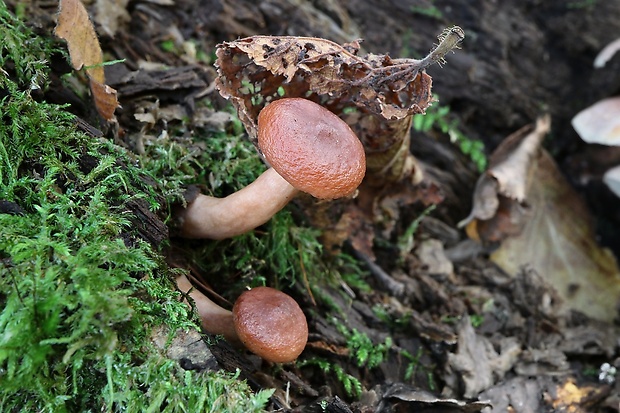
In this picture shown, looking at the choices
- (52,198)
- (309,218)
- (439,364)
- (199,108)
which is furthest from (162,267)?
(439,364)

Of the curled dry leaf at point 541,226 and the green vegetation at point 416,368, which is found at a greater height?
the curled dry leaf at point 541,226

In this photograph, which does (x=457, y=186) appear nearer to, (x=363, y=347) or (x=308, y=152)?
(x=363, y=347)

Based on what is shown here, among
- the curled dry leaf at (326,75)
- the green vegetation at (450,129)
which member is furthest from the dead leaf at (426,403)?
the green vegetation at (450,129)

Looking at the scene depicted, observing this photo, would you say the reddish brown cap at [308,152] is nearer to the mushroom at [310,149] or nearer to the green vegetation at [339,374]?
the mushroom at [310,149]

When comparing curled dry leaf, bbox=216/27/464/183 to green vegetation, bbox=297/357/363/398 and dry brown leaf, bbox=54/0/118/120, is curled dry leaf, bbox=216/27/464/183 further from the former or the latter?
green vegetation, bbox=297/357/363/398

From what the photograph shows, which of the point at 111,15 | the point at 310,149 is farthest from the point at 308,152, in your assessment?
the point at 111,15

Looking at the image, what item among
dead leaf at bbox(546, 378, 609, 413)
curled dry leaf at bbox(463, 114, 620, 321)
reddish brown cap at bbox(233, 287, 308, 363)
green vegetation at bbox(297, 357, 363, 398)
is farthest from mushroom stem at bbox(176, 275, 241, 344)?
curled dry leaf at bbox(463, 114, 620, 321)

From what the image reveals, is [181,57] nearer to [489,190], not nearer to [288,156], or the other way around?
[288,156]

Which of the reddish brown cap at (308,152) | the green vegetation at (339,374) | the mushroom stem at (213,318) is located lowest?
the green vegetation at (339,374)
